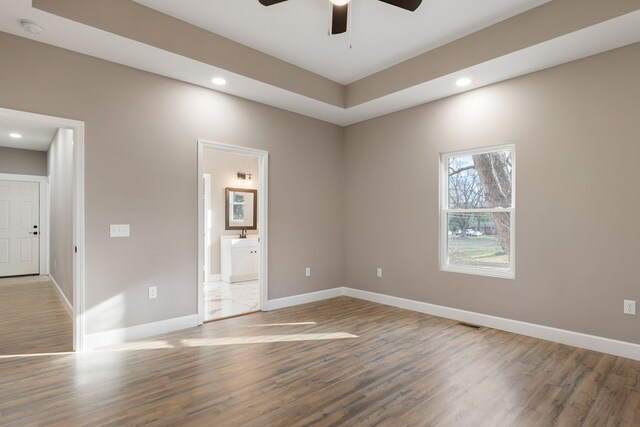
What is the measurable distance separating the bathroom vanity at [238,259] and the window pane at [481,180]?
3720 mm

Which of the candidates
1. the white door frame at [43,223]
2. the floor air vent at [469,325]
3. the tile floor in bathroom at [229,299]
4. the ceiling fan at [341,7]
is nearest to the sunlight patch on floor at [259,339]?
the tile floor in bathroom at [229,299]

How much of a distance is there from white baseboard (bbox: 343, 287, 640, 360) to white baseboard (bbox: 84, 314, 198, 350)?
2717 mm

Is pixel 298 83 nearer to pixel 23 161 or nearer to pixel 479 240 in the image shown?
pixel 479 240

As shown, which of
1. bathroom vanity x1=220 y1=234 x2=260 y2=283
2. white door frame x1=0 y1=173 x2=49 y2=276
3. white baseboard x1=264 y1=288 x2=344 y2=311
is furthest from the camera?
white door frame x1=0 y1=173 x2=49 y2=276

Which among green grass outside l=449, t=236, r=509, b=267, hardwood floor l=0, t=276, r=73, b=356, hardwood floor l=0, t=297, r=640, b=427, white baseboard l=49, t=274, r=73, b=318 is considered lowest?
hardwood floor l=0, t=297, r=640, b=427

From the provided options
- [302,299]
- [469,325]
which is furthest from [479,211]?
[302,299]

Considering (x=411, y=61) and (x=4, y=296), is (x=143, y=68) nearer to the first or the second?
(x=411, y=61)

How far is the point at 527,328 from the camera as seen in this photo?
12.0 feet

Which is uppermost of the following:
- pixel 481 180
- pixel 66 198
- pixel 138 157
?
pixel 138 157

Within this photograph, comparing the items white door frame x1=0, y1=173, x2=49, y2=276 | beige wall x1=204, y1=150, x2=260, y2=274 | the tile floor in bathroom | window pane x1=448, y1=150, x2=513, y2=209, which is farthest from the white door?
window pane x1=448, y1=150, x2=513, y2=209

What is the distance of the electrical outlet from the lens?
3.05 m

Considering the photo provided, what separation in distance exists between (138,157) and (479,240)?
400 centimetres

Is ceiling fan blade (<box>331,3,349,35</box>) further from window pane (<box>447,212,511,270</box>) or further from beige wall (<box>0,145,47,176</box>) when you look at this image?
beige wall (<box>0,145,47,176</box>)

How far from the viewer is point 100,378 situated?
8.80ft
